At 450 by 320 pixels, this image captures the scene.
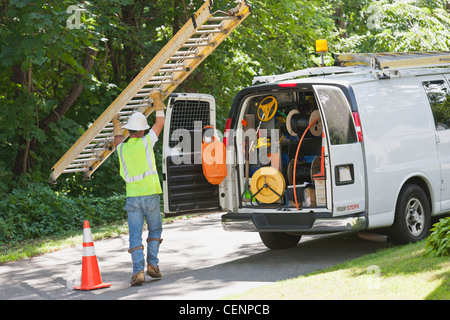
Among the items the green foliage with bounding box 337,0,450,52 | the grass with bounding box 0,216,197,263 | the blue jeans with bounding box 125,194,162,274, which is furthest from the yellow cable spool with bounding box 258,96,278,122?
the green foliage with bounding box 337,0,450,52

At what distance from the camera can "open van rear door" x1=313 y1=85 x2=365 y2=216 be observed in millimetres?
8602

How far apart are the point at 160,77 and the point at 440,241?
7.09 m

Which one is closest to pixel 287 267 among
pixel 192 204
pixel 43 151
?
pixel 192 204

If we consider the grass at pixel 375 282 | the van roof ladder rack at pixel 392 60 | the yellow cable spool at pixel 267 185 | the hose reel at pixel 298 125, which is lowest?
the grass at pixel 375 282

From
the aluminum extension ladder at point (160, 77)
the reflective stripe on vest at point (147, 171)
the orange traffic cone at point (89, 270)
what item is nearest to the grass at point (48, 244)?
the aluminum extension ladder at point (160, 77)

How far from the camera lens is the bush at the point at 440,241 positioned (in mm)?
7629

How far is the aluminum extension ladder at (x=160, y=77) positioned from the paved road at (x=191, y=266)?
2052 mm

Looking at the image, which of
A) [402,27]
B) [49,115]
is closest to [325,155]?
[49,115]

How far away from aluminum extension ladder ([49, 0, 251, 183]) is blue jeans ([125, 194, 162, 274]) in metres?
4.32

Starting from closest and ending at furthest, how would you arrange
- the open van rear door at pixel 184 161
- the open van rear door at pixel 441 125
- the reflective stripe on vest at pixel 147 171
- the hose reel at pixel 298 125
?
the reflective stripe on vest at pixel 147 171, the open van rear door at pixel 184 161, the hose reel at pixel 298 125, the open van rear door at pixel 441 125

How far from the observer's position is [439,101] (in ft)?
32.7

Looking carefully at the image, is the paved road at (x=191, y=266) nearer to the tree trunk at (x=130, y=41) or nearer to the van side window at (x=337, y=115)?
the van side window at (x=337, y=115)
